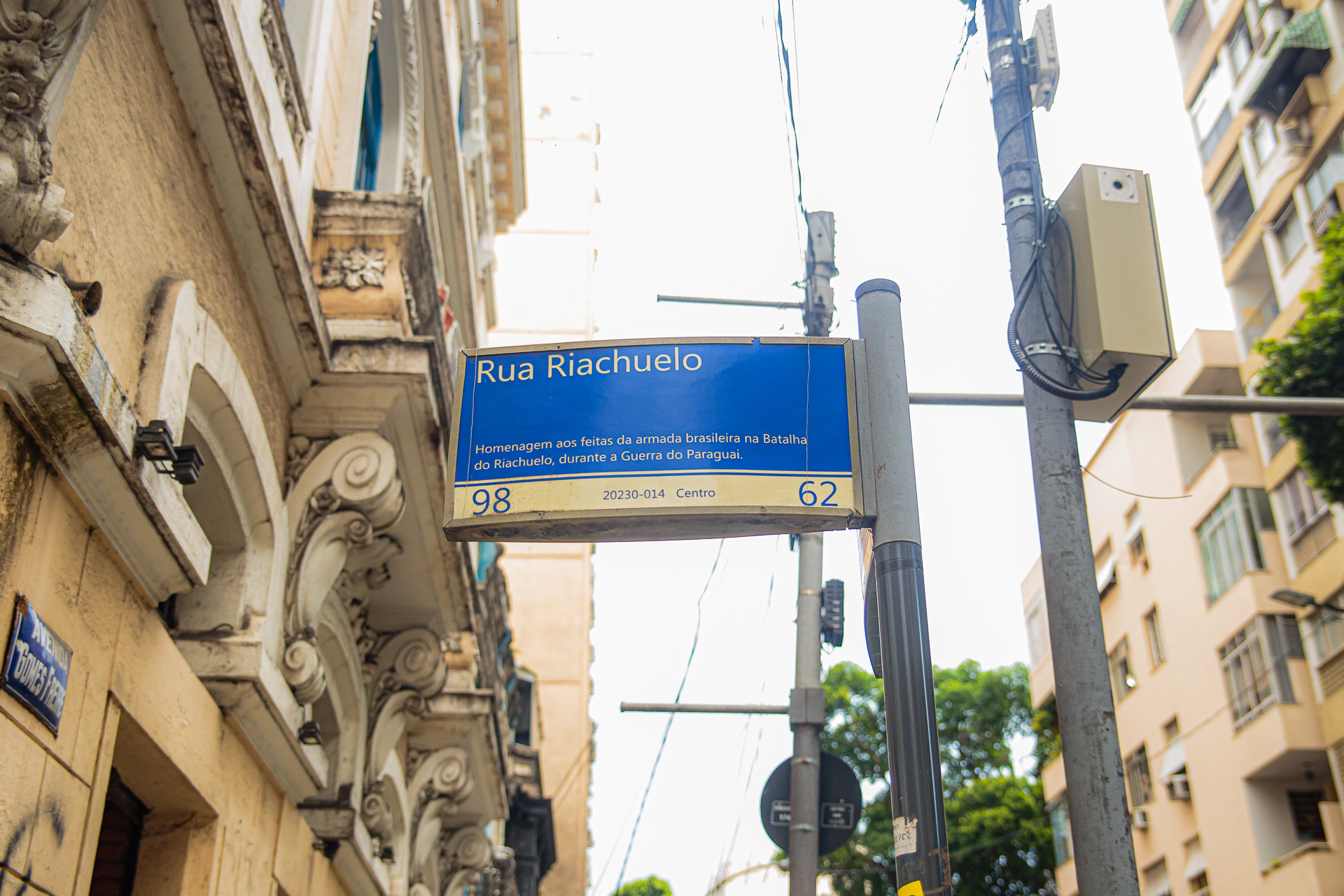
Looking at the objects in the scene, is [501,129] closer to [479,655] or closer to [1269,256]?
[479,655]

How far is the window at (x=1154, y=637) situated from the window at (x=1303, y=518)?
19.8ft

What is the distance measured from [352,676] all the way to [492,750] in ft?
14.9

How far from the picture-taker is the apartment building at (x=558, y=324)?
135ft

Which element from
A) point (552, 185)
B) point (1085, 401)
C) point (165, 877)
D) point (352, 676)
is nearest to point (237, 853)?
point (165, 877)

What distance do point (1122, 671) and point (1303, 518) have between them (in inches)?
377

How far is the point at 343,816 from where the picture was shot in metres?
8.62

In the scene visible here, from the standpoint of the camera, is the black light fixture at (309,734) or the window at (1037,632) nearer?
the black light fixture at (309,734)

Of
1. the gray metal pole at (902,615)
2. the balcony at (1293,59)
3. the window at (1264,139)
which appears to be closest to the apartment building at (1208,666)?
the window at (1264,139)

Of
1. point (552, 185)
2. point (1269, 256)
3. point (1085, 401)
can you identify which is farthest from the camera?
point (552, 185)

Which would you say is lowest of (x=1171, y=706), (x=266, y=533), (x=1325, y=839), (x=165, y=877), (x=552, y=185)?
(x=165, y=877)

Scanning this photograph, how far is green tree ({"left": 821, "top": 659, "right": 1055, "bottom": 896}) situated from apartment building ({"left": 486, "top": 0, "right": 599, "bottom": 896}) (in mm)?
8869

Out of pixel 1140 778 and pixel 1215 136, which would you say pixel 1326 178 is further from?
pixel 1140 778

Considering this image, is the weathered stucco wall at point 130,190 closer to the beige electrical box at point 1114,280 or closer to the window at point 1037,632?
the beige electrical box at point 1114,280

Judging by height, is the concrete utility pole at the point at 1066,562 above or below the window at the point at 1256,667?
below
